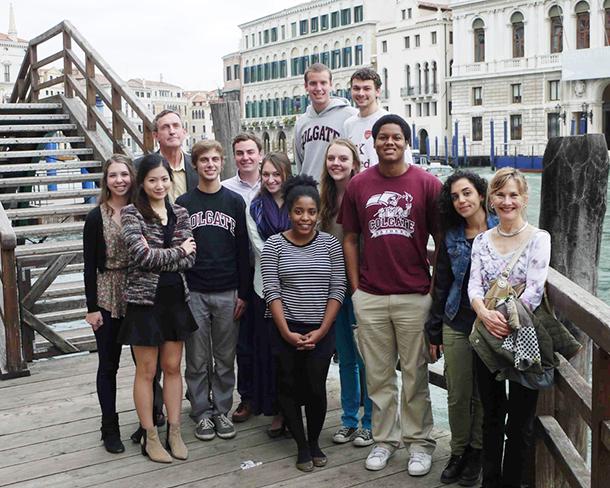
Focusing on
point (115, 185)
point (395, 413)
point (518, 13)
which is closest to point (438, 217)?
point (395, 413)

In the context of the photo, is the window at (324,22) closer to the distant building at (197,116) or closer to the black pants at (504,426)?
the distant building at (197,116)

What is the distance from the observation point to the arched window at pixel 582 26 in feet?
126

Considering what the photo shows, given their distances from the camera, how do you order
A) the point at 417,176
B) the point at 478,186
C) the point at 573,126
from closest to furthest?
the point at 478,186, the point at 417,176, the point at 573,126

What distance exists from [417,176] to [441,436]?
4.28ft

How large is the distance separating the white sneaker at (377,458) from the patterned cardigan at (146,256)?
3.70 ft

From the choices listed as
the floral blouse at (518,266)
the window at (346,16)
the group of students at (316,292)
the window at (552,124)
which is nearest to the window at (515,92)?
the window at (552,124)

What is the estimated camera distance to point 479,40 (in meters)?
43.8

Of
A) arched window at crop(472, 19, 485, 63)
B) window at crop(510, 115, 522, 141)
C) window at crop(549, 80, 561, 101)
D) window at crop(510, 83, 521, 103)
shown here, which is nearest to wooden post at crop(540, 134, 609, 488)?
window at crop(549, 80, 561, 101)

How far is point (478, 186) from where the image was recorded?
3018mm

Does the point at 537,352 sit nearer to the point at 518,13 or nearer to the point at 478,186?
the point at 478,186

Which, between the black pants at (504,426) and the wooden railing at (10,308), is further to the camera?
the wooden railing at (10,308)

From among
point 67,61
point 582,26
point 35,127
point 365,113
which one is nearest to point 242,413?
point 365,113

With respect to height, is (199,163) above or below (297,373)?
above

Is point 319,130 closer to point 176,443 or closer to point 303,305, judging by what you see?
point 303,305
